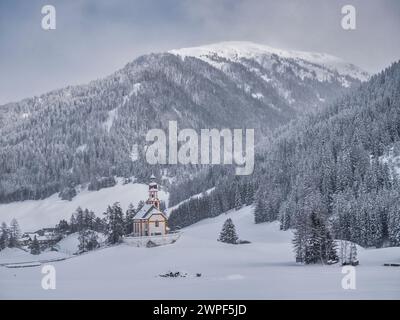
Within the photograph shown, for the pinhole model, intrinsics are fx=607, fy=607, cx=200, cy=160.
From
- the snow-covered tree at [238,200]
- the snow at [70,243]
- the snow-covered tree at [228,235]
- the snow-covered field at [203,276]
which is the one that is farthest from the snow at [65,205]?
the snow-covered field at [203,276]

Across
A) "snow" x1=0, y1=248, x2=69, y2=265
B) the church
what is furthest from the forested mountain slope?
"snow" x1=0, y1=248, x2=69, y2=265

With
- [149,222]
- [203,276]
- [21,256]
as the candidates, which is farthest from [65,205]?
[203,276]

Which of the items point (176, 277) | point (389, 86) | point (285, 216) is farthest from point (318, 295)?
point (389, 86)

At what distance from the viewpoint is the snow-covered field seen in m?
25.9

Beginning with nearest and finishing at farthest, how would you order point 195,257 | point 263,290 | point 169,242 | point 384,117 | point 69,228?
point 263,290 → point 195,257 → point 169,242 → point 69,228 → point 384,117

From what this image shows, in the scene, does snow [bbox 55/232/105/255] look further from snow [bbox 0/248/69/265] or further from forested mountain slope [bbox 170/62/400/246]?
forested mountain slope [bbox 170/62/400/246]

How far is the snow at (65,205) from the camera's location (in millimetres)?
173625

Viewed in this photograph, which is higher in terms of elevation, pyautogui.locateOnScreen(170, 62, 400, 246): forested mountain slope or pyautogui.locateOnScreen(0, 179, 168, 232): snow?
pyautogui.locateOnScreen(170, 62, 400, 246): forested mountain slope

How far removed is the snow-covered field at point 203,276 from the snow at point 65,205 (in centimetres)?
11116

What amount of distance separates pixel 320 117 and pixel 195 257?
120903mm

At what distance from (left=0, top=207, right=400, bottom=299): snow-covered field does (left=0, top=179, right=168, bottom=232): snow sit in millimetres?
111164

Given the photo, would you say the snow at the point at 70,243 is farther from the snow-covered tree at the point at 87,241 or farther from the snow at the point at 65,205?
the snow at the point at 65,205
